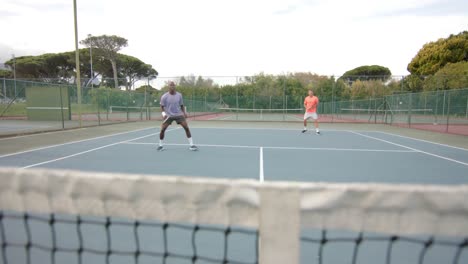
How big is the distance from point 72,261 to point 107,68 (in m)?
55.3

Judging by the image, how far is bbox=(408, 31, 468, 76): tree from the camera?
34.0 m

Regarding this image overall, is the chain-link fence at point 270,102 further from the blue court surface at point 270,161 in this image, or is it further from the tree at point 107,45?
the tree at point 107,45

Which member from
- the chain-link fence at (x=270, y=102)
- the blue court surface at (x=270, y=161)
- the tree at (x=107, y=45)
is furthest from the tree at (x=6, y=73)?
the blue court surface at (x=270, y=161)

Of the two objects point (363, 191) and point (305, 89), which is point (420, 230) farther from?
point (305, 89)

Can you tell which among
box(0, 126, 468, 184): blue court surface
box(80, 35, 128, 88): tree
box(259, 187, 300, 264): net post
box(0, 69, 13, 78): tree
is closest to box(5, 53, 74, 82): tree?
box(0, 69, 13, 78): tree

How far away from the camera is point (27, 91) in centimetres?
1875

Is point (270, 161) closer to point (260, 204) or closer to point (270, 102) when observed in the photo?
point (260, 204)

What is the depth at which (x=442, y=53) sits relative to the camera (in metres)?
34.6

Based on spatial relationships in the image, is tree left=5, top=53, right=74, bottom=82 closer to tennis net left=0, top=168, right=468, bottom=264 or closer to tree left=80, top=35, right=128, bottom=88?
tree left=80, top=35, right=128, bottom=88

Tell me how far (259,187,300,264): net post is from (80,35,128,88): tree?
51.3 m

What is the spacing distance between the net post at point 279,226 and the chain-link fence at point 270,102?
45.2 ft

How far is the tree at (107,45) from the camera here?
48.4 meters

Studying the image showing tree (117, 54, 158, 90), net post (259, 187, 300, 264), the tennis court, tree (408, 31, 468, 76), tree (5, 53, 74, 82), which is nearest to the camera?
net post (259, 187, 300, 264)

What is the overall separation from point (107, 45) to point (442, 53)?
4743 cm
